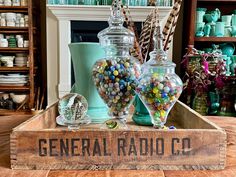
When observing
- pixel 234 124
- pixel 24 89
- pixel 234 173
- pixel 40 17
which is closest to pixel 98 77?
pixel 234 173

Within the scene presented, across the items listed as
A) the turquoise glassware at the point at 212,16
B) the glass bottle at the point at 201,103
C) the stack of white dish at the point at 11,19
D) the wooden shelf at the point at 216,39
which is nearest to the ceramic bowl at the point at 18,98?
the stack of white dish at the point at 11,19

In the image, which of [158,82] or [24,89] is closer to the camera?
[158,82]

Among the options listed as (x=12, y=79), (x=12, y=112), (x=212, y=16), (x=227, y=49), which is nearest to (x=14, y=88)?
(x=12, y=79)

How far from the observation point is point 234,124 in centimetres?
117

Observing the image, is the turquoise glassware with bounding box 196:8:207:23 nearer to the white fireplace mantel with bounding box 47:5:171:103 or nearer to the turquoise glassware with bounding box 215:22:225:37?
the turquoise glassware with bounding box 215:22:225:37

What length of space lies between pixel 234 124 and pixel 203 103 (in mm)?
1609

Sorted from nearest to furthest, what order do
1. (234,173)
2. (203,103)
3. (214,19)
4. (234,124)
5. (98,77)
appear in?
1. (234,173)
2. (98,77)
3. (234,124)
4. (203,103)
5. (214,19)

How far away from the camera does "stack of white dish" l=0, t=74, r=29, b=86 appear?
9.85 feet

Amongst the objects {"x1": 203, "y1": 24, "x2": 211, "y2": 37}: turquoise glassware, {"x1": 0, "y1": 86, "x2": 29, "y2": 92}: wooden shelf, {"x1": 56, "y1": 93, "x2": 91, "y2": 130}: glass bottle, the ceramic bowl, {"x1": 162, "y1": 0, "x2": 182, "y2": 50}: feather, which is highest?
{"x1": 203, "y1": 24, "x2": 211, "y2": 37}: turquoise glassware

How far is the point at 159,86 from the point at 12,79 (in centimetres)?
254

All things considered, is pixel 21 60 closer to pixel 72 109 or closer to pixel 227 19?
pixel 227 19

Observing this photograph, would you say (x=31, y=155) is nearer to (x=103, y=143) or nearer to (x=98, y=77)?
(x=103, y=143)

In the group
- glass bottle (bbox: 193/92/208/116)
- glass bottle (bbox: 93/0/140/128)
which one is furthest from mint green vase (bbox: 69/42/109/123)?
glass bottle (bbox: 193/92/208/116)

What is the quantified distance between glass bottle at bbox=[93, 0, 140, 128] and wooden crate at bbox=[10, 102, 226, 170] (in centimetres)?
16
